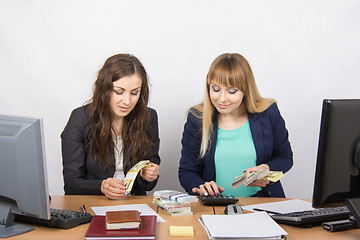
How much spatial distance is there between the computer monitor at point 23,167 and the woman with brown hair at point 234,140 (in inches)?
47.3

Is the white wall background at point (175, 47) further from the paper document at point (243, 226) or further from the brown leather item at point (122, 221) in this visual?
the brown leather item at point (122, 221)

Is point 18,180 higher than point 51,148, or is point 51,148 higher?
point 18,180

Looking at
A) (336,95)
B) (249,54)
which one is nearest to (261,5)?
(249,54)

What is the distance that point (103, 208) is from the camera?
6.97ft

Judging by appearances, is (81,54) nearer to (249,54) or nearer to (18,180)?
(249,54)

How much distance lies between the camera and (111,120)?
276 centimetres

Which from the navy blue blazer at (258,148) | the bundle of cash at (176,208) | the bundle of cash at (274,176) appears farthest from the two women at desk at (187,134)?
the bundle of cash at (176,208)

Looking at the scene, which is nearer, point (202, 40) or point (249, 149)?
point (249, 149)

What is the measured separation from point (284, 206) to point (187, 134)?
0.95 m

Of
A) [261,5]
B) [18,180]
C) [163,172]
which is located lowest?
[163,172]

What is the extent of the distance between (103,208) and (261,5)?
240 cm

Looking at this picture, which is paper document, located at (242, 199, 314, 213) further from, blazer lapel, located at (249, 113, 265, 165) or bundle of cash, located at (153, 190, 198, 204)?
blazer lapel, located at (249, 113, 265, 165)

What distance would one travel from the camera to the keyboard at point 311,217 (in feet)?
6.12

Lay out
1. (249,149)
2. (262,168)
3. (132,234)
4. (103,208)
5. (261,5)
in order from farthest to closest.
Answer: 1. (261,5)
2. (249,149)
3. (262,168)
4. (103,208)
5. (132,234)
